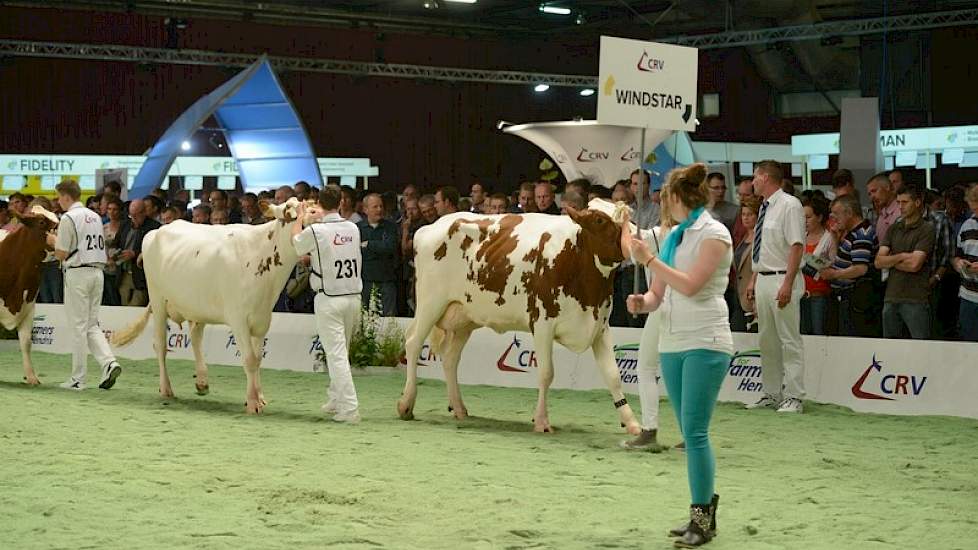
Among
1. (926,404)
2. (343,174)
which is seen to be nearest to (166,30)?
(343,174)

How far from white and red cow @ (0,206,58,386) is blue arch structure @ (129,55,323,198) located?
8636 mm

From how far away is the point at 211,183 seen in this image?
32.8 meters

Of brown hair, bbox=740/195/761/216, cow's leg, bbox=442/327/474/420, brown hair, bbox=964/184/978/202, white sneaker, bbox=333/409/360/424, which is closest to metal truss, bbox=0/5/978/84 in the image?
brown hair, bbox=740/195/761/216

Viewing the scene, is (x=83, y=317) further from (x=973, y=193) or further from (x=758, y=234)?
(x=973, y=193)

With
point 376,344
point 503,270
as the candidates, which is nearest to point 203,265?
point 503,270

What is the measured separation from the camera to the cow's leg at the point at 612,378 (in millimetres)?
10461

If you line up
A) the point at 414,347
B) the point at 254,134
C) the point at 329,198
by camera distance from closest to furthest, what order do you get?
the point at 329,198 → the point at 414,347 → the point at 254,134

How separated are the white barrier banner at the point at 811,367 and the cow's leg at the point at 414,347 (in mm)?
2562

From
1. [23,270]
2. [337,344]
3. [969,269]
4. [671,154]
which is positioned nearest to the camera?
[337,344]

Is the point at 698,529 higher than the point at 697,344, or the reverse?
the point at 697,344

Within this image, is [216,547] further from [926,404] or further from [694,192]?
[926,404]

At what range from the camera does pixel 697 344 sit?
21.5 feet

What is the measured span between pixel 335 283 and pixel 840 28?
1889 centimetres

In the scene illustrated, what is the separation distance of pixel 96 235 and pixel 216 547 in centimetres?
783
